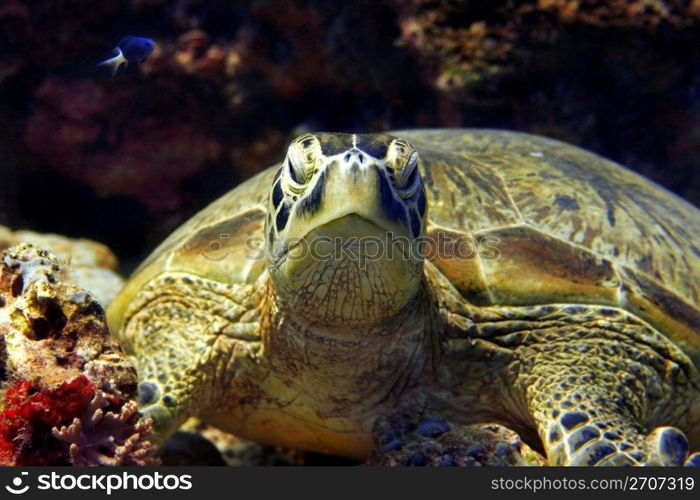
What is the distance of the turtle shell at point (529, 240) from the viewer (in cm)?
237

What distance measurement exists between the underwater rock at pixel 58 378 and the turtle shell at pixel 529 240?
811 mm

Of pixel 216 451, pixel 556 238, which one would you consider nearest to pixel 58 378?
pixel 216 451

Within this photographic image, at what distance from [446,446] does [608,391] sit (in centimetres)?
71

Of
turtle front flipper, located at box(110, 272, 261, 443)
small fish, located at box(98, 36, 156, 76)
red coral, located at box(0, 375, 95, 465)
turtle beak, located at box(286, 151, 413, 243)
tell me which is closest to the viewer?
red coral, located at box(0, 375, 95, 465)

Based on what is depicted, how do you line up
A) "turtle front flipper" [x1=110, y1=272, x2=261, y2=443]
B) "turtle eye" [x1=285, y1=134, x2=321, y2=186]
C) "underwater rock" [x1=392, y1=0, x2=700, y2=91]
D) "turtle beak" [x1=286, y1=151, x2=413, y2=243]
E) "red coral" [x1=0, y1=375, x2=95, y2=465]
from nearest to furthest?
"red coral" [x1=0, y1=375, x2=95, y2=465], "turtle beak" [x1=286, y1=151, x2=413, y2=243], "turtle eye" [x1=285, y1=134, x2=321, y2=186], "turtle front flipper" [x1=110, y1=272, x2=261, y2=443], "underwater rock" [x1=392, y1=0, x2=700, y2=91]

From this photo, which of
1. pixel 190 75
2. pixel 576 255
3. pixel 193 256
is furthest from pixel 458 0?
pixel 193 256

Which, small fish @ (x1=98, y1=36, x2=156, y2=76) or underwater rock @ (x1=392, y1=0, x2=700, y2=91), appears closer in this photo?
small fish @ (x1=98, y1=36, x2=156, y2=76)

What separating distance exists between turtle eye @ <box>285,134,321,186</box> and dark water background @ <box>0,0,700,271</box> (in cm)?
287

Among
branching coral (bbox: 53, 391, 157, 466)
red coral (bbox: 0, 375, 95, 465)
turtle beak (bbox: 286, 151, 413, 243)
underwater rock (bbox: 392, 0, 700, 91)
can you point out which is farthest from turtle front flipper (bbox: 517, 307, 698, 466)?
underwater rock (bbox: 392, 0, 700, 91)

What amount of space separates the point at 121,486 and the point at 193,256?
119 cm

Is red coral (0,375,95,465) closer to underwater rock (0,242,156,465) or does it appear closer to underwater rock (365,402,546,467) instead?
underwater rock (0,242,156,465)

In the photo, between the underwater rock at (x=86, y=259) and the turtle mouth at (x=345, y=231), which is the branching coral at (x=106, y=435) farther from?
the underwater rock at (x=86, y=259)

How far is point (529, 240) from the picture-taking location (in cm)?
248

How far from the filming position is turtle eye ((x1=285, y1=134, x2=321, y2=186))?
168cm
